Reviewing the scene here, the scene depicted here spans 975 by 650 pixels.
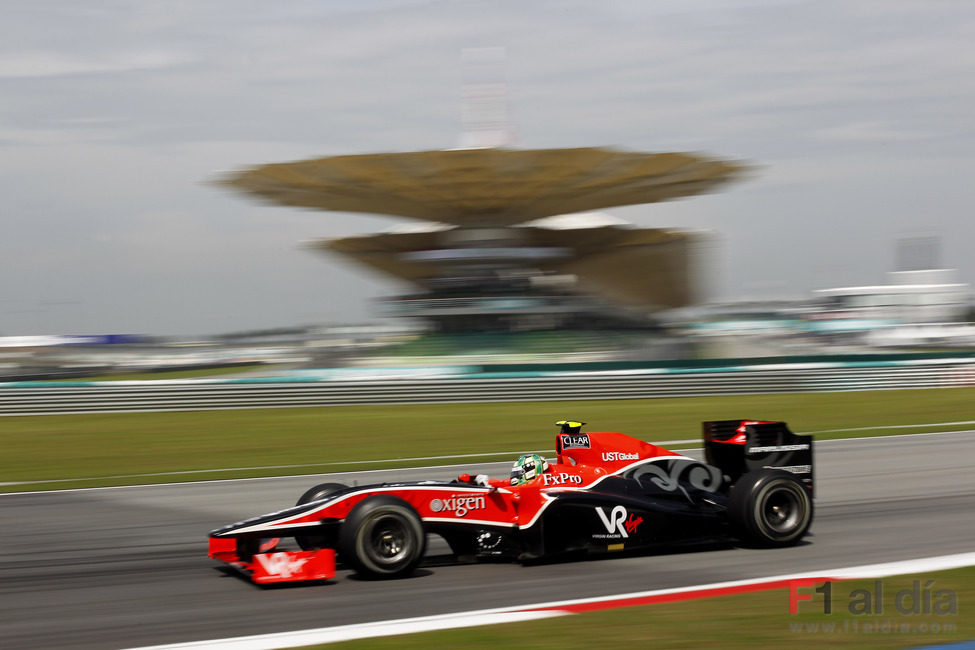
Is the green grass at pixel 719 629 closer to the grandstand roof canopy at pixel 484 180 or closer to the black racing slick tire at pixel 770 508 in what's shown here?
the black racing slick tire at pixel 770 508

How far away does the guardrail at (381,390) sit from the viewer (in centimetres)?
2855

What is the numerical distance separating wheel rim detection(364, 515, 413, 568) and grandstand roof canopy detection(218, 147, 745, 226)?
104ft

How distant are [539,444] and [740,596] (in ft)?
41.3

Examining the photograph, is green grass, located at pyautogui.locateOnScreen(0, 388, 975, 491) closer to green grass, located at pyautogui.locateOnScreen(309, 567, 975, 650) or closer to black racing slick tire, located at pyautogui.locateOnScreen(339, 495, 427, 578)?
black racing slick tire, located at pyautogui.locateOnScreen(339, 495, 427, 578)

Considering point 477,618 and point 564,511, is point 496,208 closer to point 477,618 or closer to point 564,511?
point 564,511

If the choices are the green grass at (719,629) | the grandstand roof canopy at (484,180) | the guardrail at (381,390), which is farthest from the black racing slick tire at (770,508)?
the grandstand roof canopy at (484,180)

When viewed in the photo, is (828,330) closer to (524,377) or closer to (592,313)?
(592,313)

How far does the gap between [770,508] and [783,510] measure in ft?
0.49

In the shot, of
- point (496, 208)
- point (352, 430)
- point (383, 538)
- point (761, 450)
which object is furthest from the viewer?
point (496, 208)

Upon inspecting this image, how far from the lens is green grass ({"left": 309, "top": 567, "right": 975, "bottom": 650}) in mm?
4793

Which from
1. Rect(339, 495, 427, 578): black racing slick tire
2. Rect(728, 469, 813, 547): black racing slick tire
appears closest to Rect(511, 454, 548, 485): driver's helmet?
Rect(339, 495, 427, 578): black racing slick tire

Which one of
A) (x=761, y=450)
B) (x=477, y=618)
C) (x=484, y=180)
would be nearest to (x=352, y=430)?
(x=761, y=450)

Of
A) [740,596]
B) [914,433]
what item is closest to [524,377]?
[914,433]

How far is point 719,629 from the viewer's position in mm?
5023
